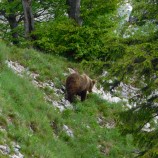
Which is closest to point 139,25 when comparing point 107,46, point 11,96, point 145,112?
point 107,46

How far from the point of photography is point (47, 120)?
12.1 m

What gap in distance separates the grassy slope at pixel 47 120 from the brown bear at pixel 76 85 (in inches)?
14.0

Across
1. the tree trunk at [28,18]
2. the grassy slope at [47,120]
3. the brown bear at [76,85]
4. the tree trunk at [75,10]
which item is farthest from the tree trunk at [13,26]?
the brown bear at [76,85]

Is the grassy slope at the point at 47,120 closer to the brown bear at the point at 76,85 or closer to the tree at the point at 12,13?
the brown bear at the point at 76,85

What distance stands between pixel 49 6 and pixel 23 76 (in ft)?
33.5

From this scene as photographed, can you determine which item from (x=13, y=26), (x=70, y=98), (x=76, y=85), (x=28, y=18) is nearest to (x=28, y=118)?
(x=70, y=98)

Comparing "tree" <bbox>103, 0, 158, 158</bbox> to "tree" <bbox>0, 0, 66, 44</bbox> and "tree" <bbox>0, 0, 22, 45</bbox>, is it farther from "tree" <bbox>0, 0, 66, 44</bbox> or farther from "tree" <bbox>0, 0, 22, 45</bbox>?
"tree" <bbox>0, 0, 22, 45</bbox>

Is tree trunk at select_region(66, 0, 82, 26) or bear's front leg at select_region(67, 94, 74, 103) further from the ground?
tree trunk at select_region(66, 0, 82, 26)

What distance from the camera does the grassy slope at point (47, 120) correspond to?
10109mm

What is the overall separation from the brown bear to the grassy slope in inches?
14.0

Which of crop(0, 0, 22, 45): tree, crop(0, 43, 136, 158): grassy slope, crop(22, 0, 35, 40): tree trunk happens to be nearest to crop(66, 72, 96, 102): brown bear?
crop(0, 43, 136, 158): grassy slope

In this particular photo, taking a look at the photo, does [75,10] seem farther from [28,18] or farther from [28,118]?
[28,118]

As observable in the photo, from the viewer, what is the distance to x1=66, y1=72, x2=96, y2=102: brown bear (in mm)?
15086

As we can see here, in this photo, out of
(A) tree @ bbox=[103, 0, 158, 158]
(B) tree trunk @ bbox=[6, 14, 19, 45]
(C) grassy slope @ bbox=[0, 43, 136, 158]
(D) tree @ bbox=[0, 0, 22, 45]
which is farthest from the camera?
(B) tree trunk @ bbox=[6, 14, 19, 45]
